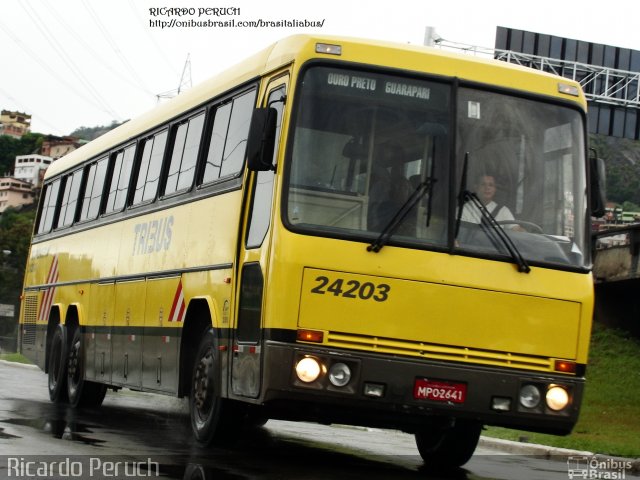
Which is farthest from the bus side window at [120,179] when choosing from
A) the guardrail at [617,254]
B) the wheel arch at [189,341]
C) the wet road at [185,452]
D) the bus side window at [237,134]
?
the guardrail at [617,254]

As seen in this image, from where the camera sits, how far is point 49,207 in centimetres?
2133

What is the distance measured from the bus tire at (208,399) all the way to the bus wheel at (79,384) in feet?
17.4

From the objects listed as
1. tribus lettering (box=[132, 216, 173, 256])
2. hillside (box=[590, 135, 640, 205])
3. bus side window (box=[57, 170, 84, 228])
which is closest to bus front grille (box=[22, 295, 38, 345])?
bus side window (box=[57, 170, 84, 228])

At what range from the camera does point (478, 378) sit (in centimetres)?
1016

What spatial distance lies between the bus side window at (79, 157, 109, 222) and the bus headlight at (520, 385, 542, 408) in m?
8.47

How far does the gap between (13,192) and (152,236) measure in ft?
589

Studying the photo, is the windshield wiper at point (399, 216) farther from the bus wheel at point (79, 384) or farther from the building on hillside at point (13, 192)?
the building on hillside at point (13, 192)

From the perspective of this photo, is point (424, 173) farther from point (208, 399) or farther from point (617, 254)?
A: point (617, 254)

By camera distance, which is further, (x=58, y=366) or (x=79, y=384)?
(x=58, y=366)

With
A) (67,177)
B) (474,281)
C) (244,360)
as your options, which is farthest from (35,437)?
(67,177)

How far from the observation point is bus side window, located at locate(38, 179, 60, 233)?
20828 mm

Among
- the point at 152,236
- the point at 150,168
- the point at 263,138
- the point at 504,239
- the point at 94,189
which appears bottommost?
the point at 504,239

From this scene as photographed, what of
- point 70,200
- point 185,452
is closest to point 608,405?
point 70,200

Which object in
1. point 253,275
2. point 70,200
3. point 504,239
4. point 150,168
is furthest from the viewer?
point 70,200
